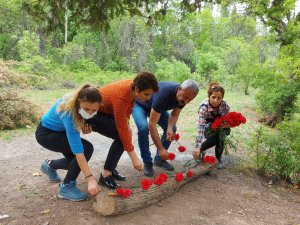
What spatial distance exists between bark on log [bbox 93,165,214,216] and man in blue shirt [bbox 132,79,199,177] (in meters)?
0.37

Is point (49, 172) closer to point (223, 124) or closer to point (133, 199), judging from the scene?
point (133, 199)

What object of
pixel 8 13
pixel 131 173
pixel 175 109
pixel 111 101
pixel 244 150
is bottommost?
pixel 244 150

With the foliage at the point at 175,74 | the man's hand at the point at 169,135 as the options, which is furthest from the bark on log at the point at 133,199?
the foliage at the point at 175,74

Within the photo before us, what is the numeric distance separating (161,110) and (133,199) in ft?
3.49

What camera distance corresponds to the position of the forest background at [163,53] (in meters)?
4.35

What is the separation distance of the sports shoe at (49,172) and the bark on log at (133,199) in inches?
37.3

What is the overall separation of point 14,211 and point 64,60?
2051 cm

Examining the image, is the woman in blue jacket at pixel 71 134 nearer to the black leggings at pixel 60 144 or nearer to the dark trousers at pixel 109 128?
the black leggings at pixel 60 144

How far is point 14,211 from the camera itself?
3.23 m

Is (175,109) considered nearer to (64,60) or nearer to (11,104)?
(11,104)

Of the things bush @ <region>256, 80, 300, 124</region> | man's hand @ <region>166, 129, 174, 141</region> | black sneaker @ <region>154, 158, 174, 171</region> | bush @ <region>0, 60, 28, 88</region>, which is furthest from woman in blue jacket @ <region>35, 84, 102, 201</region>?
bush @ <region>256, 80, 300, 124</region>

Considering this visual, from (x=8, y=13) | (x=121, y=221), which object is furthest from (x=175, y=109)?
(x=8, y=13)

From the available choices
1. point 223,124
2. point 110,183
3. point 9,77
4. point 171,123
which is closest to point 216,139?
point 223,124

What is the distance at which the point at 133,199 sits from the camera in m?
3.22
